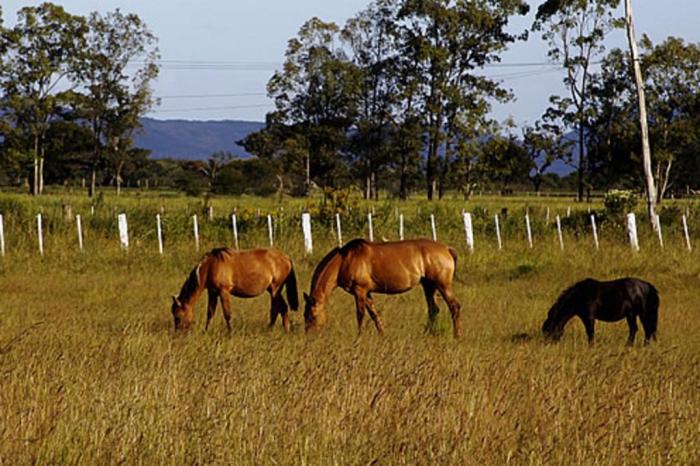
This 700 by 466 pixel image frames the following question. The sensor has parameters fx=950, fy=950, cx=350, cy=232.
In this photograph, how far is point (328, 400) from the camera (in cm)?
742

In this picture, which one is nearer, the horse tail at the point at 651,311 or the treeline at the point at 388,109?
the horse tail at the point at 651,311

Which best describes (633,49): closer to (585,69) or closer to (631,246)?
(631,246)

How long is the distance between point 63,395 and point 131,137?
6657 centimetres

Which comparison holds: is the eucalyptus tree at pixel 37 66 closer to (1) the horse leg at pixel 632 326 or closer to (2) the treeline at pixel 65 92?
(2) the treeline at pixel 65 92

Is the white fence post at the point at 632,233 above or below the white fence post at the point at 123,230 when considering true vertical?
below

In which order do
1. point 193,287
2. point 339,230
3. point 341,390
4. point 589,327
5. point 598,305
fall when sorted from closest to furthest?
1. point 341,390
2. point 589,327
3. point 598,305
4. point 193,287
5. point 339,230

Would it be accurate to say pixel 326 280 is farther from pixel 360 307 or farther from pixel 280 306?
pixel 280 306

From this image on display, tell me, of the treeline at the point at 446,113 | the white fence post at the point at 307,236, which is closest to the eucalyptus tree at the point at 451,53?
the treeline at the point at 446,113

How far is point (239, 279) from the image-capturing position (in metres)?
14.4

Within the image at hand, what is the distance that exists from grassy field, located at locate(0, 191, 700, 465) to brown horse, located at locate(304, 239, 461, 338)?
412mm

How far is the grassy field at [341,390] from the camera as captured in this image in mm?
6113

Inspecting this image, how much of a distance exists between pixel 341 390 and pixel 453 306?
638 centimetres

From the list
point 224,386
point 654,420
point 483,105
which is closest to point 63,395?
point 224,386

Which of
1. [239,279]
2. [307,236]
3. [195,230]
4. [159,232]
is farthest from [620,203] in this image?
[239,279]
